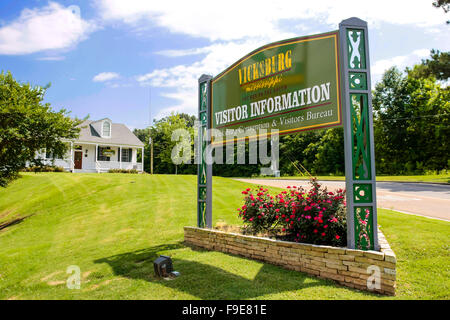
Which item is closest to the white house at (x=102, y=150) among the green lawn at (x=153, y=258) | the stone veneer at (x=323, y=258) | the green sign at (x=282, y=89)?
the green lawn at (x=153, y=258)

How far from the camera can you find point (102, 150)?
31.1 m

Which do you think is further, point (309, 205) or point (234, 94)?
point (234, 94)

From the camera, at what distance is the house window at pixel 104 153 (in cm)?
3087

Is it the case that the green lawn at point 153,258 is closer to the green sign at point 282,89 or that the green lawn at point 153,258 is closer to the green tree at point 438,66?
the green sign at point 282,89

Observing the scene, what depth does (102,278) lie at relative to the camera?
558cm

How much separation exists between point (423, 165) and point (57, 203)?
35.9m

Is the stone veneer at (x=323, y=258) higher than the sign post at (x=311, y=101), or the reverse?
the sign post at (x=311, y=101)

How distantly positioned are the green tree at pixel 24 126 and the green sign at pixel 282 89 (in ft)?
A: 31.8

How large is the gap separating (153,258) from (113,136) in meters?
28.7

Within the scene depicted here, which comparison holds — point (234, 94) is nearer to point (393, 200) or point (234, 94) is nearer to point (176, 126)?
point (393, 200)

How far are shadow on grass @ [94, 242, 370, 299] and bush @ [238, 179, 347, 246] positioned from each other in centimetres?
78

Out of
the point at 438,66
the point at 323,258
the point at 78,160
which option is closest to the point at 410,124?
the point at 438,66

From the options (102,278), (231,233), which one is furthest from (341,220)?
(102,278)

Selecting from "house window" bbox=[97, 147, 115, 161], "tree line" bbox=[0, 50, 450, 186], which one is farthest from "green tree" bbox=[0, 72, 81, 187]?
"house window" bbox=[97, 147, 115, 161]
